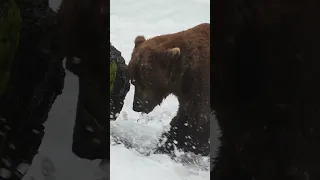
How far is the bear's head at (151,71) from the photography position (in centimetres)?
160

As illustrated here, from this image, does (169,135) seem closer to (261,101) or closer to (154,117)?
(154,117)

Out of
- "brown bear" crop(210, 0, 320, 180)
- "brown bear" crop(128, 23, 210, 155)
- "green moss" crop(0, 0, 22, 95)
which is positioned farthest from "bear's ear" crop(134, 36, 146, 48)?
"green moss" crop(0, 0, 22, 95)

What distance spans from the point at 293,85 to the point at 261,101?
5.9 inches

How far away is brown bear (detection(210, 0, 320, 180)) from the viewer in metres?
1.47

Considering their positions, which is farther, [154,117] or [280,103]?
[154,117]

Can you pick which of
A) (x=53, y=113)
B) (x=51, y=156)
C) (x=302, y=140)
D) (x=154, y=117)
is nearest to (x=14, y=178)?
(x=51, y=156)

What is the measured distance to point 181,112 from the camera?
1592mm

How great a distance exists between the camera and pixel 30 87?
62.8 inches

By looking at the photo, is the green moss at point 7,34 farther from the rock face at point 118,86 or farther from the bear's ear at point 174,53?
the bear's ear at point 174,53

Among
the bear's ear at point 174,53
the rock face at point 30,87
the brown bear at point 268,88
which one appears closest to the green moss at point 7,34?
the rock face at point 30,87

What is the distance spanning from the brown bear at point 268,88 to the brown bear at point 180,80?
0.07 meters

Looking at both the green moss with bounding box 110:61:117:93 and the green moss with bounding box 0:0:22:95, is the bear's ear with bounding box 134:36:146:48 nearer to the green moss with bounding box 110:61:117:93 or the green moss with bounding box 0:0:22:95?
the green moss with bounding box 110:61:117:93

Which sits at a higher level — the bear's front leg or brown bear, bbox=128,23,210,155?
brown bear, bbox=128,23,210,155

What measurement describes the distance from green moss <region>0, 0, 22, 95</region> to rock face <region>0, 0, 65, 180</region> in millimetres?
20
